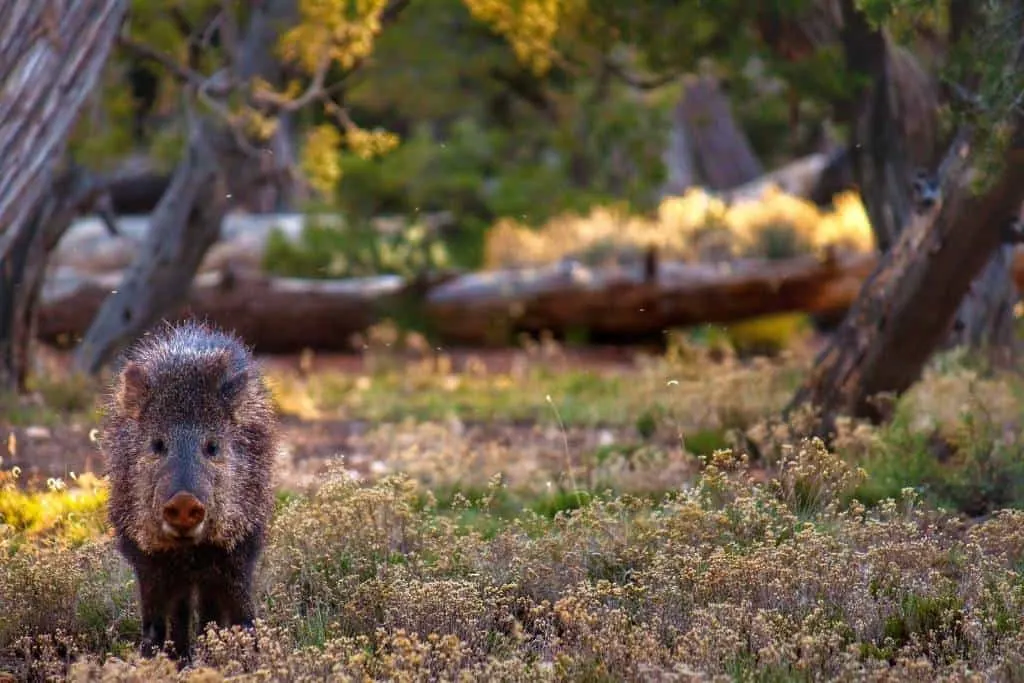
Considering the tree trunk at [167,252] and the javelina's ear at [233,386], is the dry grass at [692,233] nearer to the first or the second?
the tree trunk at [167,252]

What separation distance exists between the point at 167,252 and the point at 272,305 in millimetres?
4893

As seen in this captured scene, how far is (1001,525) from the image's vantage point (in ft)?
20.2

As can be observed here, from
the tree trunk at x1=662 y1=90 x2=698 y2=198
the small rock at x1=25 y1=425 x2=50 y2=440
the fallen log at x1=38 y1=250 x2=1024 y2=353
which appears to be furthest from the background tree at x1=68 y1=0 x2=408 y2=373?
the tree trunk at x1=662 y1=90 x2=698 y2=198

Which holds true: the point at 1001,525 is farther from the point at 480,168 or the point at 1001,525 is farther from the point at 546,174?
the point at 480,168

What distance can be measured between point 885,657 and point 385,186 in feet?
49.1

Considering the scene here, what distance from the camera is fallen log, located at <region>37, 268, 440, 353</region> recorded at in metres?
16.8

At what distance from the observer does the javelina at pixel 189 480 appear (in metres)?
5.37

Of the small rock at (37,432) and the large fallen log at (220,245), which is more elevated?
the small rock at (37,432)

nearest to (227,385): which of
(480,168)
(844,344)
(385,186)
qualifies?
(844,344)

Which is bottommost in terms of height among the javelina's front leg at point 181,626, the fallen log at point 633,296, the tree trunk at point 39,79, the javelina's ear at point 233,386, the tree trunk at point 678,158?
the tree trunk at point 678,158

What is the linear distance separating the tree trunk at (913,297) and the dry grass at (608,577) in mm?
379

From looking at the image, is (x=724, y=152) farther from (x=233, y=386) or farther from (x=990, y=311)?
(x=233, y=386)

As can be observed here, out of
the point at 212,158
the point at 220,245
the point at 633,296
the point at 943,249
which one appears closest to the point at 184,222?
the point at 212,158

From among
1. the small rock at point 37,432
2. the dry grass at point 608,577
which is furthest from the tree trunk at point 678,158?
the dry grass at point 608,577
